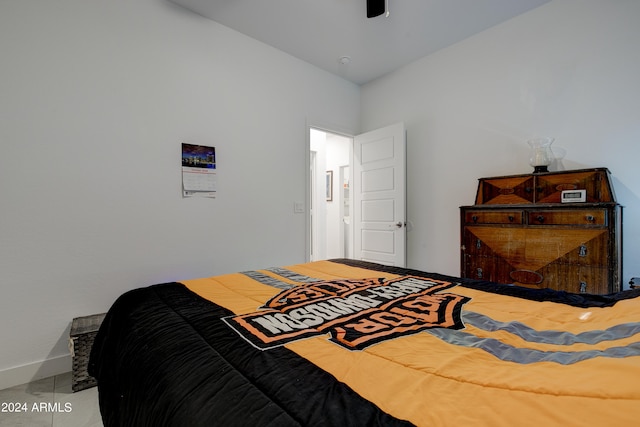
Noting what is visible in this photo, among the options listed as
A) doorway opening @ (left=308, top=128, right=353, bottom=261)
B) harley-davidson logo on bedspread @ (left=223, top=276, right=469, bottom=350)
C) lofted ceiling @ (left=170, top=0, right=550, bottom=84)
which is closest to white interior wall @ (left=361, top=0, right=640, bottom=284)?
lofted ceiling @ (left=170, top=0, right=550, bottom=84)

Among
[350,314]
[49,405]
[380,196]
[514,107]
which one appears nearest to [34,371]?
[49,405]

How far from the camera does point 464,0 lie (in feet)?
8.18

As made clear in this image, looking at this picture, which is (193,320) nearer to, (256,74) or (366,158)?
(256,74)

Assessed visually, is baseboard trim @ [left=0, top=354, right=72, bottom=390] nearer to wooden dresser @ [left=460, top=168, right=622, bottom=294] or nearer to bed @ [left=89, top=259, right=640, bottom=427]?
bed @ [left=89, top=259, right=640, bottom=427]

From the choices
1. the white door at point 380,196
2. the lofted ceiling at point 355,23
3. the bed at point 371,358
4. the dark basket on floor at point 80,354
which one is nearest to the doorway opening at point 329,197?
the white door at point 380,196

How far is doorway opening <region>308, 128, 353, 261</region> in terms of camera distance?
528cm

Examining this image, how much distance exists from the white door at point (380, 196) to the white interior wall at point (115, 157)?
1288 millimetres

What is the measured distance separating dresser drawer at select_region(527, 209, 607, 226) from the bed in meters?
1.09

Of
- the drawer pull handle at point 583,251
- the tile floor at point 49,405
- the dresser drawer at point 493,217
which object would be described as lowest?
the tile floor at point 49,405

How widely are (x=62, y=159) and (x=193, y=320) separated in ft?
6.11

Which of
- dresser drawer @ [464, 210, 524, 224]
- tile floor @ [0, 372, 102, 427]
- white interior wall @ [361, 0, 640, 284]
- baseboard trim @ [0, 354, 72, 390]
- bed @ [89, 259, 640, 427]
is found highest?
white interior wall @ [361, 0, 640, 284]

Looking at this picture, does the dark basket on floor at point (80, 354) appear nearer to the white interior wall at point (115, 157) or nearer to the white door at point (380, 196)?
the white interior wall at point (115, 157)

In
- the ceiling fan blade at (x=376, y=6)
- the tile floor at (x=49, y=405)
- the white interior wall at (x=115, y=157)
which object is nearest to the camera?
the tile floor at (x=49, y=405)

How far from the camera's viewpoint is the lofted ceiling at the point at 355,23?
254cm
